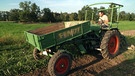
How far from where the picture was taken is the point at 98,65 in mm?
6652

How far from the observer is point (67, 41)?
6141 mm

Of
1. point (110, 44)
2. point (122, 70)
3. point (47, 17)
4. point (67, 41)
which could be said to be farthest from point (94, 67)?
point (47, 17)

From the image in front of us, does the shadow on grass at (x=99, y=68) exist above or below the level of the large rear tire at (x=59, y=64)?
below

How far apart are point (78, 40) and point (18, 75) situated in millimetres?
2657

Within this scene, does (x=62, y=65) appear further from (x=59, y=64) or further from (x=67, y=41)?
(x=67, y=41)

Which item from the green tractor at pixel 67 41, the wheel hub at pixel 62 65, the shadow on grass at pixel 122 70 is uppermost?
the green tractor at pixel 67 41

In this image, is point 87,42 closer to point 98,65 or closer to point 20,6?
point 98,65

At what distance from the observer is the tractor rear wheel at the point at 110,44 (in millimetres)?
6961

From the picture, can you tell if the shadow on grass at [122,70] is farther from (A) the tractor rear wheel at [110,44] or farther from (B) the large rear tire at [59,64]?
(B) the large rear tire at [59,64]

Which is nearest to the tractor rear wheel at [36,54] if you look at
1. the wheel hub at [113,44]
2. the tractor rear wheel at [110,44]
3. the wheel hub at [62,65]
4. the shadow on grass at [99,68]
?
the shadow on grass at [99,68]

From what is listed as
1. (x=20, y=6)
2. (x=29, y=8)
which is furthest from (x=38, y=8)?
(x=20, y=6)

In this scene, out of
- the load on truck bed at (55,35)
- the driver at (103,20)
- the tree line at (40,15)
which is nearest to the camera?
the load on truck bed at (55,35)

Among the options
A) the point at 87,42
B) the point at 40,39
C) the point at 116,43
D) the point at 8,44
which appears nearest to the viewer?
the point at 40,39

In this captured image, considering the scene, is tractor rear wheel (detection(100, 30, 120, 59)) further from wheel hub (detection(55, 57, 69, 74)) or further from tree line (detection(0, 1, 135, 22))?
tree line (detection(0, 1, 135, 22))
